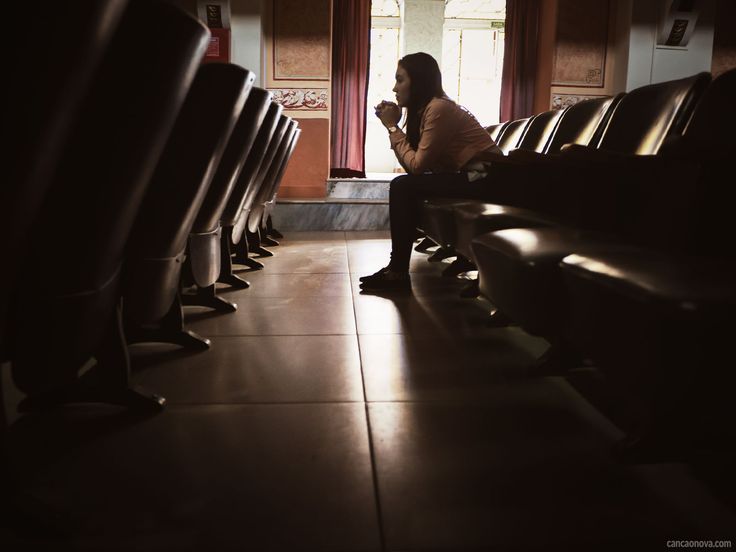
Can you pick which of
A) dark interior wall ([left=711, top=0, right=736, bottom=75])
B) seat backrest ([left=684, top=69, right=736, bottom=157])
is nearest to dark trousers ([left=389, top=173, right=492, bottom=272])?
seat backrest ([left=684, top=69, right=736, bottom=157])

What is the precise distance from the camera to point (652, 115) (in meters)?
1.73

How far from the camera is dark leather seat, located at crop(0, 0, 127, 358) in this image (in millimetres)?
538

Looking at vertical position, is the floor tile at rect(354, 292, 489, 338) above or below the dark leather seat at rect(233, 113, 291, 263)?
below

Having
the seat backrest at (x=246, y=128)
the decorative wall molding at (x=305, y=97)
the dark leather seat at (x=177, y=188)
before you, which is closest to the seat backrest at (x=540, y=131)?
the seat backrest at (x=246, y=128)

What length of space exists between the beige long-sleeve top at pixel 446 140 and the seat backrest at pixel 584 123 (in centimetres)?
24

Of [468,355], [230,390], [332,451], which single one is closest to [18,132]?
[332,451]

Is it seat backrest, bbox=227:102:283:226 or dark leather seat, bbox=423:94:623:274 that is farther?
seat backrest, bbox=227:102:283:226

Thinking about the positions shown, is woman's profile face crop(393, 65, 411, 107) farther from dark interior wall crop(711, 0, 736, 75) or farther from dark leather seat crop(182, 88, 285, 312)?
dark interior wall crop(711, 0, 736, 75)

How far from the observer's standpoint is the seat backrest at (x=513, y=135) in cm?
332

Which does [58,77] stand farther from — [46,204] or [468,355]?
[468,355]

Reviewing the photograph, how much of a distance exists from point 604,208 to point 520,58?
5.62 metres

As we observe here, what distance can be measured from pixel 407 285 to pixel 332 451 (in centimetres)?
156

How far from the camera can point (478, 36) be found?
9.13 meters

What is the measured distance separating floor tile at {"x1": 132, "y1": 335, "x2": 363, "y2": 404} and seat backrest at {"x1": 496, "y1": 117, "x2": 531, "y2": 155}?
6.58 ft
